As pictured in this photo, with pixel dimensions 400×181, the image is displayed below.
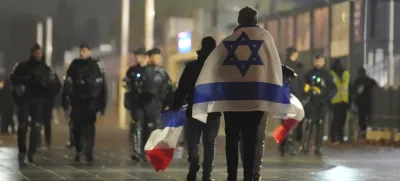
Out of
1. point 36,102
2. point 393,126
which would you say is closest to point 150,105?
point 36,102

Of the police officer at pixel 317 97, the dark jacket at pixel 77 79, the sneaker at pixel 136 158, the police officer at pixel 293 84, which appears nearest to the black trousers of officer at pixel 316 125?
the police officer at pixel 317 97

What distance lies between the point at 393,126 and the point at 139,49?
910cm

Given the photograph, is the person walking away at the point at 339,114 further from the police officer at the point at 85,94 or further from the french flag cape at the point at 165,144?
the french flag cape at the point at 165,144

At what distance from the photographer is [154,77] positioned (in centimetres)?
1486

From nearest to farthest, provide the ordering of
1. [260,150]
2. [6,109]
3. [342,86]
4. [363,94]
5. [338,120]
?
[260,150]
[342,86]
[338,120]
[363,94]
[6,109]

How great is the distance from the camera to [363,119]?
22656 mm

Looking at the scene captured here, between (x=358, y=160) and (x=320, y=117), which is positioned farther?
(x=320, y=117)

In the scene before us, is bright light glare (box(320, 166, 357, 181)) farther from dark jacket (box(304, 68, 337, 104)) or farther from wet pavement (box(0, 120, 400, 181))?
dark jacket (box(304, 68, 337, 104))

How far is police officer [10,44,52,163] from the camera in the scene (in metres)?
14.5

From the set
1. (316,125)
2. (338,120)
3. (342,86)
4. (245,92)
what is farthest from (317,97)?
(245,92)

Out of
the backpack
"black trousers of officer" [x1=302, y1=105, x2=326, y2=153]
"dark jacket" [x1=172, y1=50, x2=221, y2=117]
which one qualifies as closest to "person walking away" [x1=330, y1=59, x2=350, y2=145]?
"black trousers of officer" [x1=302, y1=105, x2=326, y2=153]

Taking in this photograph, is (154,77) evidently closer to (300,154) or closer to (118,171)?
(118,171)

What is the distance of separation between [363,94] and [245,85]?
45.0 ft

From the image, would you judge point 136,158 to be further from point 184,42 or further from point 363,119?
point 184,42
